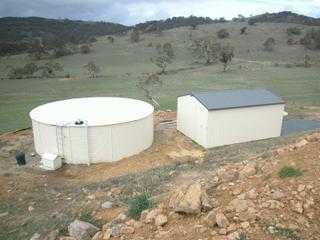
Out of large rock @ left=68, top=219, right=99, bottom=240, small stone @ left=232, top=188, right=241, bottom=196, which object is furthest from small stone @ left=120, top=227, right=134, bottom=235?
small stone @ left=232, top=188, right=241, bottom=196

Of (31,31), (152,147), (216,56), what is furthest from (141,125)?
(31,31)

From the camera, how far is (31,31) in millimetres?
170500

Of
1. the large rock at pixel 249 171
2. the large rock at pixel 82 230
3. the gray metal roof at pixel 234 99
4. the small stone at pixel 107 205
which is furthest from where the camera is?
the gray metal roof at pixel 234 99

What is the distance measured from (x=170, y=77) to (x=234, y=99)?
31275 millimetres

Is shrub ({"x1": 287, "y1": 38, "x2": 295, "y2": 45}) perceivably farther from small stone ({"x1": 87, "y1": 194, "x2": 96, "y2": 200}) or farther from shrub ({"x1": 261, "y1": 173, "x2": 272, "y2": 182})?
shrub ({"x1": 261, "y1": 173, "x2": 272, "y2": 182})

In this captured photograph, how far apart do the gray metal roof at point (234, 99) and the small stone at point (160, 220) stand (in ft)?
45.9

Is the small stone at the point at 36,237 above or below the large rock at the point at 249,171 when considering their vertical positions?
below

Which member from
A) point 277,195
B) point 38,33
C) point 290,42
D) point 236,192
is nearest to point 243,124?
point 236,192

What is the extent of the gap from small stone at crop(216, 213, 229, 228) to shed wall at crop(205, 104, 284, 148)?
14.6 m

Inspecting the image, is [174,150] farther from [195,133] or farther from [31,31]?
[31,31]

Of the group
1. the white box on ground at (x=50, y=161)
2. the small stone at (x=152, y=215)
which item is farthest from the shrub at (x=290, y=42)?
the small stone at (x=152, y=215)

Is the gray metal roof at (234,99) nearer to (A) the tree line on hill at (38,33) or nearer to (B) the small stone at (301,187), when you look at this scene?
(B) the small stone at (301,187)

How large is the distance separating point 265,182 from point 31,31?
18182 cm

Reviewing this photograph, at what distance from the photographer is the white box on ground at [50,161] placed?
18.7m
